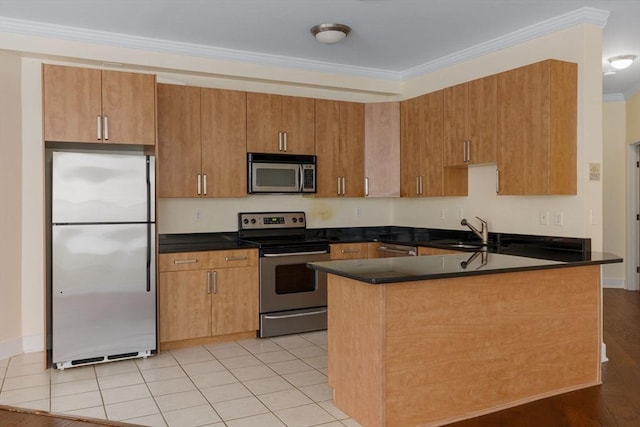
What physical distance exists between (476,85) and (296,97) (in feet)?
5.59

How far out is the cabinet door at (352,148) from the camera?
5.36 meters

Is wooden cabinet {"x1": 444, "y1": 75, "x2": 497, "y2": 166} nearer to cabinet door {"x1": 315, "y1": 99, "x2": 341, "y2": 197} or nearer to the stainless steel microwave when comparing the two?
cabinet door {"x1": 315, "y1": 99, "x2": 341, "y2": 197}

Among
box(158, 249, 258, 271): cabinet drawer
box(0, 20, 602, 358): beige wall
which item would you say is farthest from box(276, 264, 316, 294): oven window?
box(0, 20, 602, 358): beige wall

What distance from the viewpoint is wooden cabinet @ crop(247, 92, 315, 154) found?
4.90m

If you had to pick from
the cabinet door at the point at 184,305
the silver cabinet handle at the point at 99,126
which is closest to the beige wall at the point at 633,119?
the cabinet door at the point at 184,305

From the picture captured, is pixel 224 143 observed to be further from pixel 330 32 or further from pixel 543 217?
pixel 543 217

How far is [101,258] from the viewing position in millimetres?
3916

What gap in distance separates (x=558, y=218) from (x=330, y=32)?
229 centimetres

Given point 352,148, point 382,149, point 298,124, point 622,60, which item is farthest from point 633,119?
point 298,124

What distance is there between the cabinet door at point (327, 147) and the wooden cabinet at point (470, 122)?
1.12m

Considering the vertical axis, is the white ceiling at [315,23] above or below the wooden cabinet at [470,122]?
above

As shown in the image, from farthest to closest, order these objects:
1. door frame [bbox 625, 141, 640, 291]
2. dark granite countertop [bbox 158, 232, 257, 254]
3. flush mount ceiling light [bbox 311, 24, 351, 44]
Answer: door frame [bbox 625, 141, 640, 291] < dark granite countertop [bbox 158, 232, 257, 254] < flush mount ceiling light [bbox 311, 24, 351, 44]

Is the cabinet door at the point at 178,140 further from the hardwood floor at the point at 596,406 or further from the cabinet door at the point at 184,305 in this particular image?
the hardwood floor at the point at 596,406

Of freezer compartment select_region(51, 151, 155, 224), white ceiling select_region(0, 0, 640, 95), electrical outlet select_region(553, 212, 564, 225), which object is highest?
white ceiling select_region(0, 0, 640, 95)
